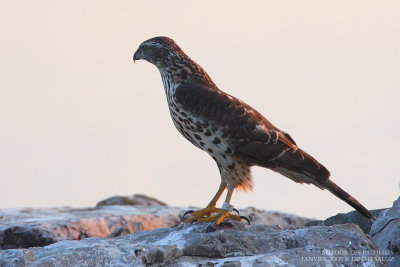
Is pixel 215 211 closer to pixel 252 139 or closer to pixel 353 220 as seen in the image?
pixel 252 139

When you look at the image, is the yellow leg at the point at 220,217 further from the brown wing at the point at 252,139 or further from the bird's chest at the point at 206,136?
the brown wing at the point at 252,139

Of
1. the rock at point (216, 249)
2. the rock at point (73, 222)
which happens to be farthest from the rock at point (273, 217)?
the rock at point (216, 249)

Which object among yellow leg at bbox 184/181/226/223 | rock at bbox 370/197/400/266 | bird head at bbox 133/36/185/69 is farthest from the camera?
bird head at bbox 133/36/185/69

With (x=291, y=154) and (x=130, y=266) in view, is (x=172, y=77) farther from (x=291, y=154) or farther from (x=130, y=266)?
(x=130, y=266)

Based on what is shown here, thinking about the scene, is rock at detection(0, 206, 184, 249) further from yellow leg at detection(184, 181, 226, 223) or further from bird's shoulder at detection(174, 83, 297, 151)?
bird's shoulder at detection(174, 83, 297, 151)

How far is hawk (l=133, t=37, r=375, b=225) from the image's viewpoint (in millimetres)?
8641

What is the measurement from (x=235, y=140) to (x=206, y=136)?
1.03ft

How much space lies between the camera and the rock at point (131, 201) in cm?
1346

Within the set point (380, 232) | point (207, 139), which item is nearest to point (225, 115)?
point (207, 139)

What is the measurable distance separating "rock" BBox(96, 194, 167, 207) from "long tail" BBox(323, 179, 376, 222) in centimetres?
498

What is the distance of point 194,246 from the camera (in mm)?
6816

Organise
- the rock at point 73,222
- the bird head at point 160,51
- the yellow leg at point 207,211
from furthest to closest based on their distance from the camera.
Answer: the rock at point 73,222 < the bird head at point 160,51 < the yellow leg at point 207,211

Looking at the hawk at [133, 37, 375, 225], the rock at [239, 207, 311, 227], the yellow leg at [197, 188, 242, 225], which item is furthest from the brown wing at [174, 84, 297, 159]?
the rock at [239, 207, 311, 227]

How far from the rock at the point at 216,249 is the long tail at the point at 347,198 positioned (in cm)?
129
